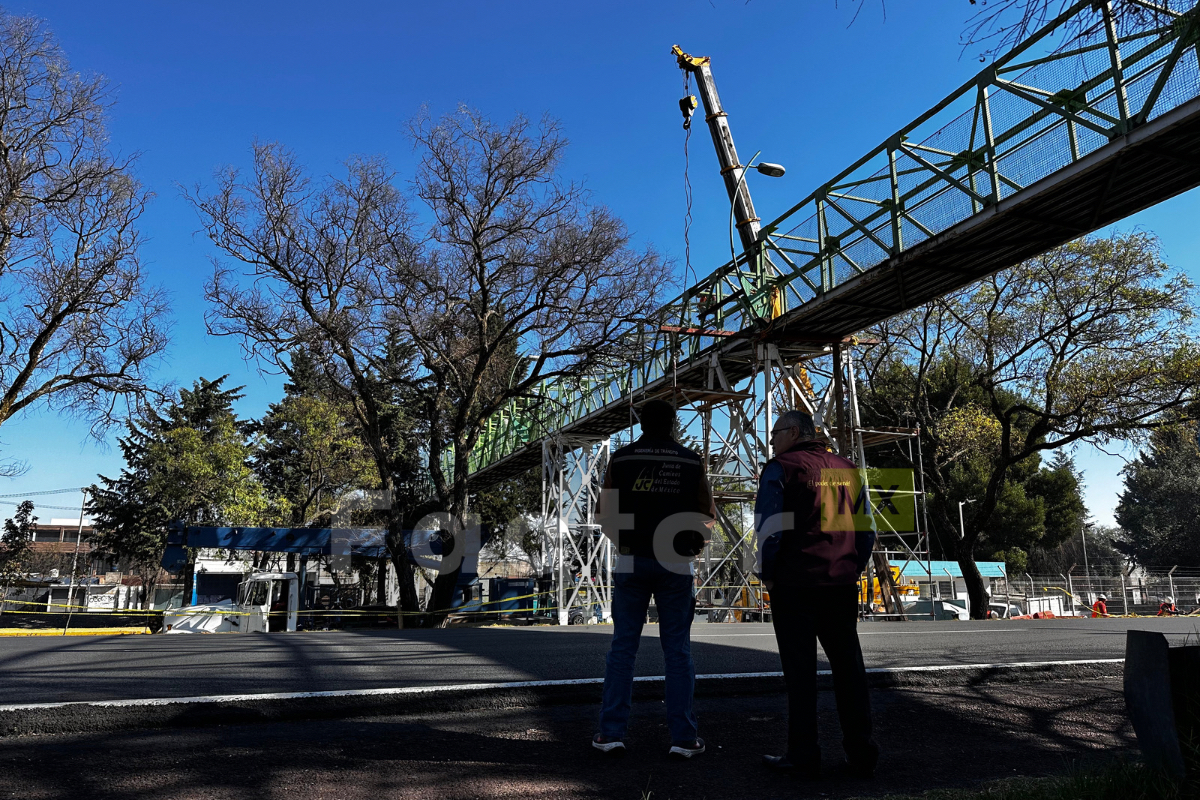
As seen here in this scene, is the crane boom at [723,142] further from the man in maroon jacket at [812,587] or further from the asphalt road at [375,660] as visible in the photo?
the man in maroon jacket at [812,587]

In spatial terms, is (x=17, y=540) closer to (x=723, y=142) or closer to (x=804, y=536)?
(x=723, y=142)

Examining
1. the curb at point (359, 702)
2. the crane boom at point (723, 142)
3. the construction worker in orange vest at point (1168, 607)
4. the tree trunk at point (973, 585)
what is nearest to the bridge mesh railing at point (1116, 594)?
the construction worker in orange vest at point (1168, 607)

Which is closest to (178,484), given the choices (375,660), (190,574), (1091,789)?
(190,574)

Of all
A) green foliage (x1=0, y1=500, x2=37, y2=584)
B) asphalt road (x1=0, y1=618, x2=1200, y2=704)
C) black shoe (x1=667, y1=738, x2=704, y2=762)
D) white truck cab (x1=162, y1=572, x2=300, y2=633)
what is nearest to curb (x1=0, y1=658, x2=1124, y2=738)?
asphalt road (x1=0, y1=618, x2=1200, y2=704)

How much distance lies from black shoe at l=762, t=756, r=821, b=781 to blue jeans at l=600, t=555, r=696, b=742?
15.4 inches

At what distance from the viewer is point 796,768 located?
130 inches

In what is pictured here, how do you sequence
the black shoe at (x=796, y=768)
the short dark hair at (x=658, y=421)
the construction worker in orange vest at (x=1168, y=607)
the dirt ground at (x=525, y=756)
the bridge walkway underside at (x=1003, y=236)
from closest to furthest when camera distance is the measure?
the dirt ground at (x=525, y=756) < the black shoe at (x=796, y=768) < the short dark hair at (x=658, y=421) < the bridge walkway underside at (x=1003, y=236) < the construction worker in orange vest at (x=1168, y=607)

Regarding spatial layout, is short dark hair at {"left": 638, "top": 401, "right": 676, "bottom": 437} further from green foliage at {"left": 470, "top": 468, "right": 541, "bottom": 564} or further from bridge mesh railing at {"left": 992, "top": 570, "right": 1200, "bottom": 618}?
green foliage at {"left": 470, "top": 468, "right": 541, "bottom": 564}

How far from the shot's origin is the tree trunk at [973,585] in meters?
20.3

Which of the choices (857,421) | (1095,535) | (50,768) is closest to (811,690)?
(50,768)

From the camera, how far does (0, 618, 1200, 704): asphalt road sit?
4.72 metres

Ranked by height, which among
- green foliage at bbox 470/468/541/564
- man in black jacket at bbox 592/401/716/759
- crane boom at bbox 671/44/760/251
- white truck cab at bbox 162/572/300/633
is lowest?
white truck cab at bbox 162/572/300/633

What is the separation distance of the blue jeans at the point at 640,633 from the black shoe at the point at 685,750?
5cm

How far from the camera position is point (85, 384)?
65.9ft
